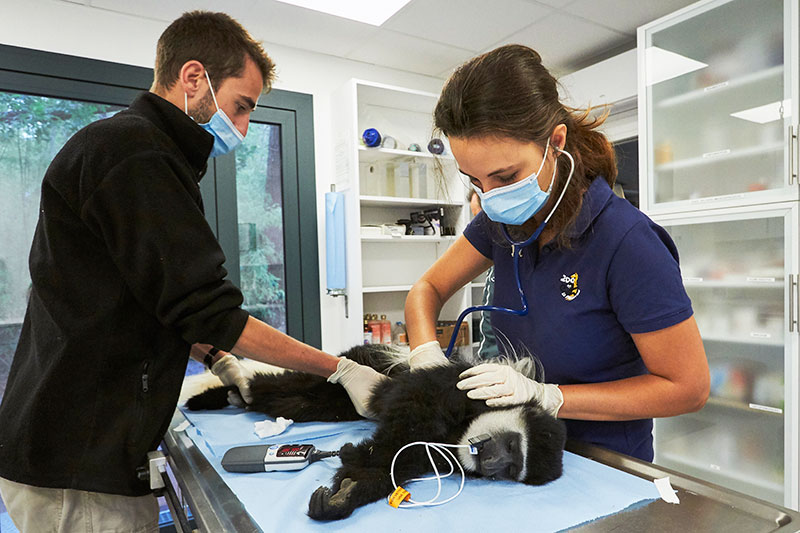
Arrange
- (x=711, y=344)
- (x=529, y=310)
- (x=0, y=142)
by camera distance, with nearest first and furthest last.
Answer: (x=529, y=310)
(x=0, y=142)
(x=711, y=344)

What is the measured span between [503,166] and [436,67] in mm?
2882

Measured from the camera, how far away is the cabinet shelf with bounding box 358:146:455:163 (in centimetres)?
321

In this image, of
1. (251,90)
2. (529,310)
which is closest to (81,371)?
(251,90)

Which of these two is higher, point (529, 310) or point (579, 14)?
point (579, 14)

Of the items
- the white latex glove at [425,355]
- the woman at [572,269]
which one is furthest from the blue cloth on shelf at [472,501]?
the white latex glove at [425,355]

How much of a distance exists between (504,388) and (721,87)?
2500 mm

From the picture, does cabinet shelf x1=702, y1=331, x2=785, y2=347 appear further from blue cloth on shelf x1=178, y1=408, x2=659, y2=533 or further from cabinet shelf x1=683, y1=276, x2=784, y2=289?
blue cloth on shelf x1=178, y1=408, x2=659, y2=533

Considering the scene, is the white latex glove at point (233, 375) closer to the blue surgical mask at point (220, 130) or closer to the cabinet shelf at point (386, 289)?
the blue surgical mask at point (220, 130)

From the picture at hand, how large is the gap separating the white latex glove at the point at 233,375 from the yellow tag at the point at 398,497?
0.63 metres

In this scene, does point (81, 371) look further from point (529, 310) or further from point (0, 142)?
point (0, 142)

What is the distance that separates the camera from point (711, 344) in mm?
2779

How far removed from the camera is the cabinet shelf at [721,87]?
2.37 m

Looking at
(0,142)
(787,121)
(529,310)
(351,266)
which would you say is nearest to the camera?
(529,310)

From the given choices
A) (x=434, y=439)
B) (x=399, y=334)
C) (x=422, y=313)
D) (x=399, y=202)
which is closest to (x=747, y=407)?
(x=399, y=334)
